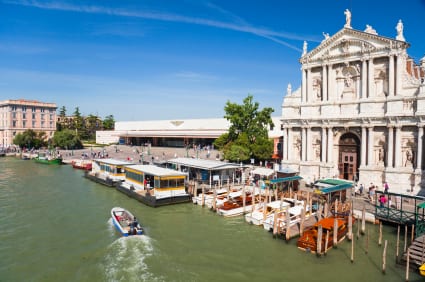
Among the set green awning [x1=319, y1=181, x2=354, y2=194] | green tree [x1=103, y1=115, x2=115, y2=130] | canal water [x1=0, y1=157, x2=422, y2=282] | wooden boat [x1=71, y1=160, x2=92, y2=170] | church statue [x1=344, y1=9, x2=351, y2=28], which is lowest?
canal water [x1=0, y1=157, x2=422, y2=282]

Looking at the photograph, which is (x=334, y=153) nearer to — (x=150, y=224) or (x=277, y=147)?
(x=277, y=147)

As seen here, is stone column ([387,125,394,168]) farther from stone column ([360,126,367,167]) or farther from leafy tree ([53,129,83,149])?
leafy tree ([53,129,83,149])

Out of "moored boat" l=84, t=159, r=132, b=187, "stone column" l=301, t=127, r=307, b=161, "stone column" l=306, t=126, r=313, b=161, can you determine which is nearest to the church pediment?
"stone column" l=301, t=127, r=307, b=161

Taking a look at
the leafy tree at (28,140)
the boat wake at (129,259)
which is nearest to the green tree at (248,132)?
the boat wake at (129,259)

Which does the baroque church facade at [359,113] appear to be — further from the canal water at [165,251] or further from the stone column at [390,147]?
the canal water at [165,251]

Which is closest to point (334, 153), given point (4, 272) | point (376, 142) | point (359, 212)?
point (376, 142)

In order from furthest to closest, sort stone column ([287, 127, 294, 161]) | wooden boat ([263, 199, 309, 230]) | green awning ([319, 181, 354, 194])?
stone column ([287, 127, 294, 161]) → green awning ([319, 181, 354, 194]) → wooden boat ([263, 199, 309, 230])
